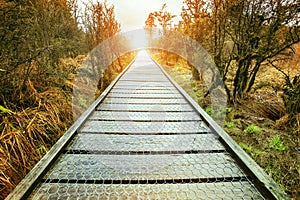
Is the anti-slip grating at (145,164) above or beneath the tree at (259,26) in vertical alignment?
beneath

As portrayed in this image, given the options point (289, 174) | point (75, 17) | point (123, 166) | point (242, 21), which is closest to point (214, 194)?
point (123, 166)

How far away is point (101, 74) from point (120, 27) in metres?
4.23

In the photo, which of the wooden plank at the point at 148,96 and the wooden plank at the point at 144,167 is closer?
the wooden plank at the point at 144,167

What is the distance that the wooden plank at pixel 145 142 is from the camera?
6.17ft

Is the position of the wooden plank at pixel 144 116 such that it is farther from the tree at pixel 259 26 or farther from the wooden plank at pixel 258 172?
the tree at pixel 259 26

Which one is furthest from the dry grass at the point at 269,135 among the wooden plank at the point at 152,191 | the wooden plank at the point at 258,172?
the wooden plank at the point at 152,191

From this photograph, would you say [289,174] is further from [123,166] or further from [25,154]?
[25,154]

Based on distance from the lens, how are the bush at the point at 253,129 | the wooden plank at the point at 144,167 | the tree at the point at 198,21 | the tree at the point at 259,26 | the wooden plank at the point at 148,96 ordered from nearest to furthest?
1. the wooden plank at the point at 144,167
2. the bush at the point at 253,129
3. the tree at the point at 259,26
4. the wooden plank at the point at 148,96
5. the tree at the point at 198,21

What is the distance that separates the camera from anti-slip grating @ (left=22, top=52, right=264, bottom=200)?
1338 mm

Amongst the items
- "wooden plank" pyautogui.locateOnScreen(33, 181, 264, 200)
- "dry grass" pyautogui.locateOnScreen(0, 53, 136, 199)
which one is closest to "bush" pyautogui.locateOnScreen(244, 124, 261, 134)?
"wooden plank" pyautogui.locateOnScreen(33, 181, 264, 200)

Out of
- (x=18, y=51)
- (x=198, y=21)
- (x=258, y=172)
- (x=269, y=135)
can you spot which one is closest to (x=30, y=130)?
(x=18, y=51)

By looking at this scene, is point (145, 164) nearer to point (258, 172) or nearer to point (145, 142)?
point (145, 142)

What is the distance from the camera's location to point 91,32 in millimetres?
5949

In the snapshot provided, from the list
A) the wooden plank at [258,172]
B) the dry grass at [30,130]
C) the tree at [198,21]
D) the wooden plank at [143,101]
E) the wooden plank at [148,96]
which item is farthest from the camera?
the tree at [198,21]
